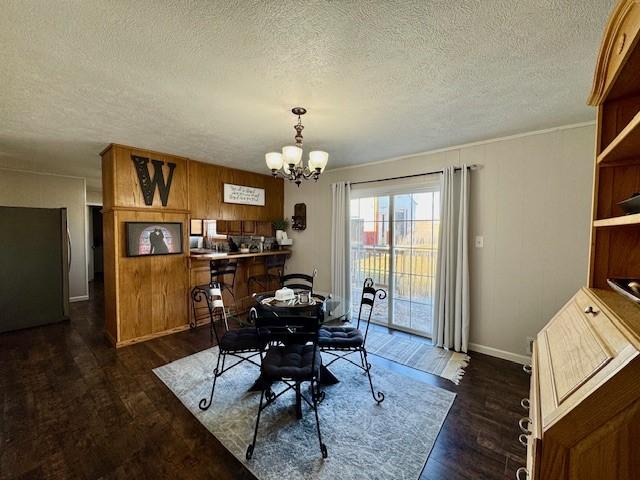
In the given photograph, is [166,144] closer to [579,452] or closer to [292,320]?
[292,320]

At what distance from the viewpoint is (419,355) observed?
121 inches

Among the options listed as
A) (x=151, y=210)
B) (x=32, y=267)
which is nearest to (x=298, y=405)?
(x=151, y=210)

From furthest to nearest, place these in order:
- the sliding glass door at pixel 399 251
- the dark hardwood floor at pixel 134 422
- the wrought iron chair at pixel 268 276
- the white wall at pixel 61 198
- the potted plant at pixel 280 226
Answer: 1. the potted plant at pixel 280 226
2. the wrought iron chair at pixel 268 276
3. the white wall at pixel 61 198
4. the sliding glass door at pixel 399 251
5. the dark hardwood floor at pixel 134 422

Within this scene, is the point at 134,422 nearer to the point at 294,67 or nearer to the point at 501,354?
the point at 294,67

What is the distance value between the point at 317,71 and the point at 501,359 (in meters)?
3.42

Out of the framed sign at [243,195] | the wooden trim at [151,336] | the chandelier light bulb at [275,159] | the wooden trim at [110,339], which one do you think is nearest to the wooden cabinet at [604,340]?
the chandelier light bulb at [275,159]

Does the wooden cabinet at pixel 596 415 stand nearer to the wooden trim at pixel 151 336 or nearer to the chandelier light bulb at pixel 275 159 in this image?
the chandelier light bulb at pixel 275 159

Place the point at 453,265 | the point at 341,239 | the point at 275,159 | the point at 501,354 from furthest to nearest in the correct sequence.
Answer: the point at 341,239 → the point at 453,265 → the point at 501,354 → the point at 275,159

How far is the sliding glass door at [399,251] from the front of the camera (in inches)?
139

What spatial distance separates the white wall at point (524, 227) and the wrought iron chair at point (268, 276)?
291 cm

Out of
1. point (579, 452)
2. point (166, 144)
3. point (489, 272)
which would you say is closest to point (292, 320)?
point (579, 452)

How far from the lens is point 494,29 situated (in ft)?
4.39

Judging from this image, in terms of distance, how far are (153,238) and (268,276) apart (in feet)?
6.36

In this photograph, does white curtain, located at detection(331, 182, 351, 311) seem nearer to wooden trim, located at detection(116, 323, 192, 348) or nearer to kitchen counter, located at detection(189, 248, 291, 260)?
kitchen counter, located at detection(189, 248, 291, 260)
